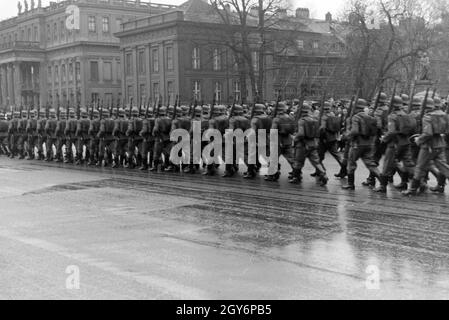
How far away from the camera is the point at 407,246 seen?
7.78 metres

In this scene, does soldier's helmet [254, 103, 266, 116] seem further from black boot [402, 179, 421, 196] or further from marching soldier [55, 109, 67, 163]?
marching soldier [55, 109, 67, 163]

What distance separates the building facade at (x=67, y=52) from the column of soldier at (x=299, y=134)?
5297 cm

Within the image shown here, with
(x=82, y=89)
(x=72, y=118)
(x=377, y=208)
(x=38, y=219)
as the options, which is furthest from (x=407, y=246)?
(x=82, y=89)

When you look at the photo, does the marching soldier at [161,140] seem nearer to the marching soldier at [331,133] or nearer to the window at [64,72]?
the marching soldier at [331,133]

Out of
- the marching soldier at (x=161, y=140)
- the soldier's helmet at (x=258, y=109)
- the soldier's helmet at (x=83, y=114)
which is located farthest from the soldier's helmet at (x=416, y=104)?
the soldier's helmet at (x=83, y=114)

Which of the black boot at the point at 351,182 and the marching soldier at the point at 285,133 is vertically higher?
the marching soldier at the point at 285,133

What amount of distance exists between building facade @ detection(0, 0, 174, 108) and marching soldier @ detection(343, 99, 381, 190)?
62.4m

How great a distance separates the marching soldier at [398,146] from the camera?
12430mm

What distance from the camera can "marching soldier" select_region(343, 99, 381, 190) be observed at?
508 inches

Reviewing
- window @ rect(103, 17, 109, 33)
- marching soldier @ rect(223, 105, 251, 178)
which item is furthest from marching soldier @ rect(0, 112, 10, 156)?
window @ rect(103, 17, 109, 33)

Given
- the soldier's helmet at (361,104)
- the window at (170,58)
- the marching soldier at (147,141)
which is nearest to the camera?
the soldier's helmet at (361,104)

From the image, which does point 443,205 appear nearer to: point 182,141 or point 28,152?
point 182,141

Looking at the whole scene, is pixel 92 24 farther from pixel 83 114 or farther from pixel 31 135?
pixel 83 114

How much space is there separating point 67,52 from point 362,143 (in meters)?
72.1
